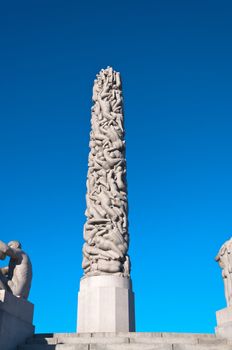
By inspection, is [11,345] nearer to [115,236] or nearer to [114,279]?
[114,279]

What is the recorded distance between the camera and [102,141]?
54.5 feet

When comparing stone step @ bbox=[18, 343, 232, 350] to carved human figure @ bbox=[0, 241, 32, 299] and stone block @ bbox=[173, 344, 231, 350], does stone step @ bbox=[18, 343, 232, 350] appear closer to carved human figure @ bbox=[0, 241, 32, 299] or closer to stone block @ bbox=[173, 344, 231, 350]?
stone block @ bbox=[173, 344, 231, 350]

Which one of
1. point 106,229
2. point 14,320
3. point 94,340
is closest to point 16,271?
point 14,320

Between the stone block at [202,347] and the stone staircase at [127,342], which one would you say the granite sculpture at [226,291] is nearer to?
the stone staircase at [127,342]

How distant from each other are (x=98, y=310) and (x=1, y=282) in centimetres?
452

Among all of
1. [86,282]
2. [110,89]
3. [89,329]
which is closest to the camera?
[89,329]

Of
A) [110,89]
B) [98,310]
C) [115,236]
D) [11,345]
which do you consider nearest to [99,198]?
[115,236]

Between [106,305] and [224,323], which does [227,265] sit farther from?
[106,305]

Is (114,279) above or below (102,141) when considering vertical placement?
below

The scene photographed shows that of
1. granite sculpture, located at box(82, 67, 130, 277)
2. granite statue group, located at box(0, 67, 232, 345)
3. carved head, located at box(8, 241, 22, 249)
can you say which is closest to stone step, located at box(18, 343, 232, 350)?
granite statue group, located at box(0, 67, 232, 345)

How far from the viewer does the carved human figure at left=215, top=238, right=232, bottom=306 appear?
1026cm

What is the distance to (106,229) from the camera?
14.5 meters

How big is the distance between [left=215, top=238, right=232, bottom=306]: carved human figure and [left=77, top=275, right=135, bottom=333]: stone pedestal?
4058mm

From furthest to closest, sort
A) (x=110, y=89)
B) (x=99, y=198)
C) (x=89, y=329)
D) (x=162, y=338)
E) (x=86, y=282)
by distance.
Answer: (x=110, y=89) < (x=99, y=198) < (x=86, y=282) < (x=89, y=329) < (x=162, y=338)
